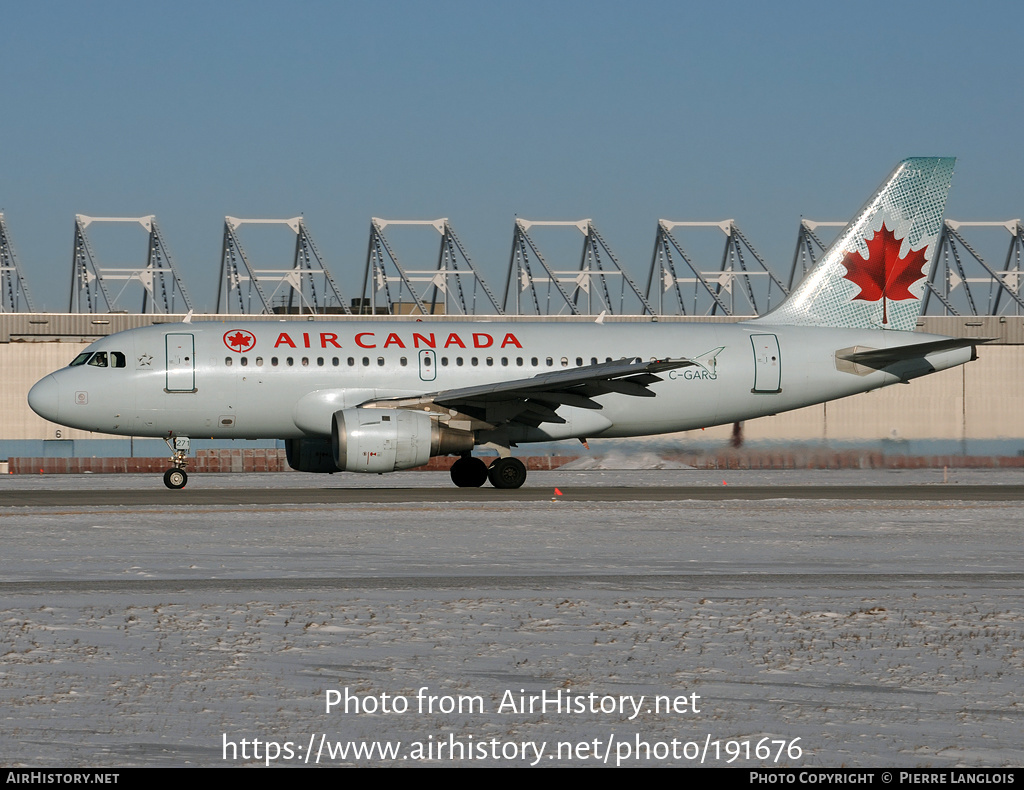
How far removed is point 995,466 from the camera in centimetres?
4547

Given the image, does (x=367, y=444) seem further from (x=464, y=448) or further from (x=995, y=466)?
(x=995, y=466)

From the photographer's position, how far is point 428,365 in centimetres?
2809

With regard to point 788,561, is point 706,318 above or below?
above

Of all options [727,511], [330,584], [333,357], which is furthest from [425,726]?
[333,357]

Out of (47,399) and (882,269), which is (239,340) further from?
(882,269)

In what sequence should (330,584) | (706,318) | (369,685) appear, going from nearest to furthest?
(369,685) → (330,584) → (706,318)

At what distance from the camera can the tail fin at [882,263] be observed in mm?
31453

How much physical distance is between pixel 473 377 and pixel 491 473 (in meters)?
2.36

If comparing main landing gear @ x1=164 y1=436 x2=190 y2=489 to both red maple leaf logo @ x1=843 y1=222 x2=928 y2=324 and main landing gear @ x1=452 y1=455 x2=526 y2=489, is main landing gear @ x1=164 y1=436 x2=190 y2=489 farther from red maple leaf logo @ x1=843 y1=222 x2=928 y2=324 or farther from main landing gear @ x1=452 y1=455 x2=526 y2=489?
red maple leaf logo @ x1=843 y1=222 x2=928 y2=324

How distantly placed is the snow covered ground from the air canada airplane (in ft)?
28.1

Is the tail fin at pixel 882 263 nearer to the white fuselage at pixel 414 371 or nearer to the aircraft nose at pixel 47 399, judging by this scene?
the white fuselage at pixel 414 371

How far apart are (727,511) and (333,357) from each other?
10620mm

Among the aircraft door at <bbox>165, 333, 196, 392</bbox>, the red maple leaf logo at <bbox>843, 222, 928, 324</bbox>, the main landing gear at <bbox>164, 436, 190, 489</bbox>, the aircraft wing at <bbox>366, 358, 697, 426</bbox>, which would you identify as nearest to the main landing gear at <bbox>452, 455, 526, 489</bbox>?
the aircraft wing at <bbox>366, 358, 697, 426</bbox>
